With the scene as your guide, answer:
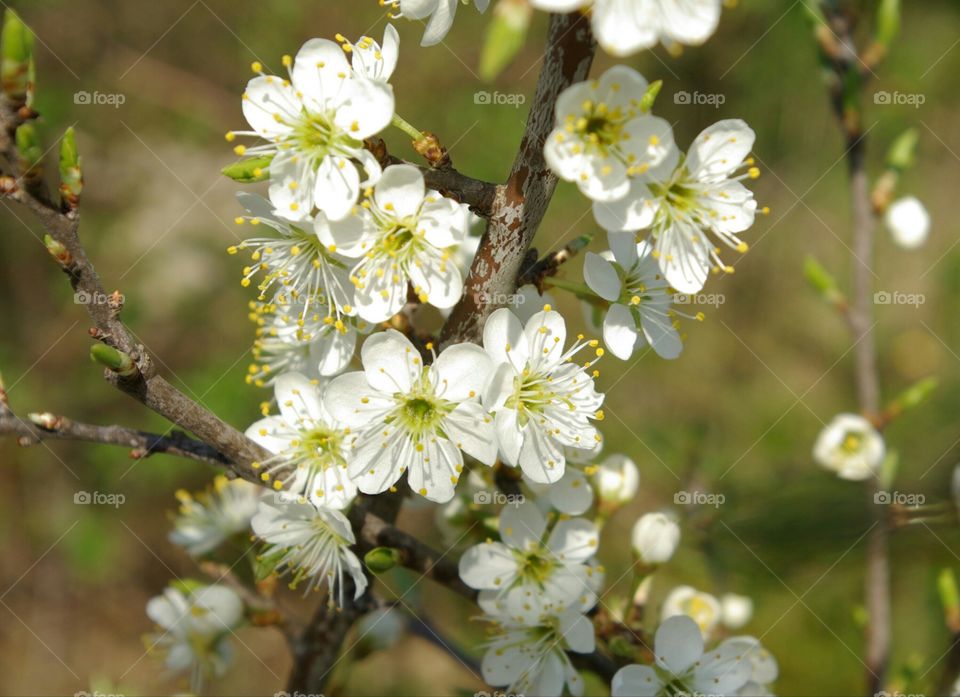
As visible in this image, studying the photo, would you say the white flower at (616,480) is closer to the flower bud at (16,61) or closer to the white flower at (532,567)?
the white flower at (532,567)

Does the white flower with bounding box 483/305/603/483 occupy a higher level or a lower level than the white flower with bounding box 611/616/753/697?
higher

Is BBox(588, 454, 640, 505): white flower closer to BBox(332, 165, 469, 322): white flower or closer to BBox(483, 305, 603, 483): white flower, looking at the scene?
BBox(483, 305, 603, 483): white flower

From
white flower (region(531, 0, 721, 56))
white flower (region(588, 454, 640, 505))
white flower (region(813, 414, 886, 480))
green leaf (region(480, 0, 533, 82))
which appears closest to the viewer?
green leaf (region(480, 0, 533, 82))

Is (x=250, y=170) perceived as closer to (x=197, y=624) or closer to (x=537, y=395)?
(x=537, y=395)

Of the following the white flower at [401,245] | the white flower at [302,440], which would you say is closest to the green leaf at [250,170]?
the white flower at [401,245]

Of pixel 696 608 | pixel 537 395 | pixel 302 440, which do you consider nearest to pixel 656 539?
pixel 696 608

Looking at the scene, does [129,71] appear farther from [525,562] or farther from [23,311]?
[525,562]

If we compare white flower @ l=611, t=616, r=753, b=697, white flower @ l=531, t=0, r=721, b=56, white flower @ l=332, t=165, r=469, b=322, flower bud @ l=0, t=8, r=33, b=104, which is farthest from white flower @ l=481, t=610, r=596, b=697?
flower bud @ l=0, t=8, r=33, b=104
